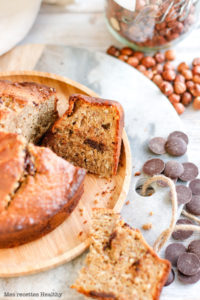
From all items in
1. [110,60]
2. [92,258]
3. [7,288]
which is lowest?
[7,288]

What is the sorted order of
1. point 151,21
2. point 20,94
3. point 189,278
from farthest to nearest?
point 151,21
point 20,94
point 189,278

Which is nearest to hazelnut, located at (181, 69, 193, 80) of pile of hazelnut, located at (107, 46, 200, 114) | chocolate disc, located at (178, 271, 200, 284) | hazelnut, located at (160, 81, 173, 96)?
pile of hazelnut, located at (107, 46, 200, 114)

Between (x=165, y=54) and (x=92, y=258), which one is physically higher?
(x=165, y=54)

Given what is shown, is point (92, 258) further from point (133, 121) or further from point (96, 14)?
point (96, 14)

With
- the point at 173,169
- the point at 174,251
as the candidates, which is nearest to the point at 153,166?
the point at 173,169

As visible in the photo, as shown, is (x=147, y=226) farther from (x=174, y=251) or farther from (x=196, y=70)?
(x=196, y=70)

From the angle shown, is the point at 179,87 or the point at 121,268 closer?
the point at 121,268

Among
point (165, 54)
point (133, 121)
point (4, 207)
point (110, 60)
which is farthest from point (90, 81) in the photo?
point (4, 207)

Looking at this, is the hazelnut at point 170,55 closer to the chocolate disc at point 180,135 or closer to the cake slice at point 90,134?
the chocolate disc at point 180,135
